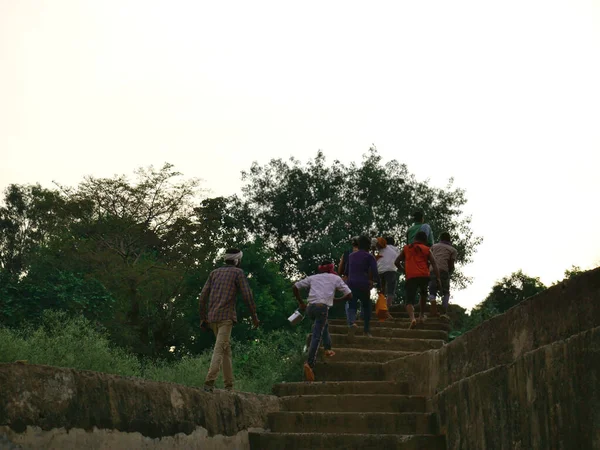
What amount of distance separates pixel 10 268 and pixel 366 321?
42228 millimetres

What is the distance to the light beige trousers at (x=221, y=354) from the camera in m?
10.3

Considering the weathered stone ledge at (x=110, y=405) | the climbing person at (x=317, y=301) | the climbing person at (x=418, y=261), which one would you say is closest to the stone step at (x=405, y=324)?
the climbing person at (x=418, y=261)

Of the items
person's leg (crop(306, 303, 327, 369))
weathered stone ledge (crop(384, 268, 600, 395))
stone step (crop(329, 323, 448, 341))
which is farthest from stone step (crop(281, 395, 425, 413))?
stone step (crop(329, 323, 448, 341))

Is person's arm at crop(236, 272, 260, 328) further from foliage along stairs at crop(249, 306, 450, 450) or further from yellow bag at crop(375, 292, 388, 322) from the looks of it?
yellow bag at crop(375, 292, 388, 322)

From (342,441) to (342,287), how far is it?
10.1 feet

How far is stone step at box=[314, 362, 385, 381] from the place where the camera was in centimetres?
1255

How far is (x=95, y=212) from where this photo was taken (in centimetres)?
4794

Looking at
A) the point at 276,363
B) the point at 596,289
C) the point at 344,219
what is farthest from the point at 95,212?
the point at 596,289

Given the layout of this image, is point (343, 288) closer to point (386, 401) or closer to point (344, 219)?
point (386, 401)

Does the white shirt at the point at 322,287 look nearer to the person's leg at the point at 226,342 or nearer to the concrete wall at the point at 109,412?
the person's leg at the point at 226,342

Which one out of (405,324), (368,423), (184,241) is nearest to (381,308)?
(405,324)

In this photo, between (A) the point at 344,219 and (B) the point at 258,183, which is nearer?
(A) the point at 344,219

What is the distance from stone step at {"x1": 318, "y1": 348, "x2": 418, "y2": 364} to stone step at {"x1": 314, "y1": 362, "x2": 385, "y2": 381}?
62 centimetres

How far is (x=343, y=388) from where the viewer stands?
11.4 m
